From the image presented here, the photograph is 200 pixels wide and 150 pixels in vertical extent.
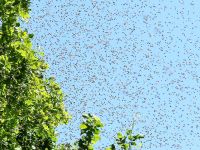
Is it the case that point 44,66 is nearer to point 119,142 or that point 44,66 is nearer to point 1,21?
point 1,21

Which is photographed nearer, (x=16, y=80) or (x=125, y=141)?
(x=125, y=141)

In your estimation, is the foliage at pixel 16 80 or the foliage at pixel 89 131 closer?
the foliage at pixel 89 131

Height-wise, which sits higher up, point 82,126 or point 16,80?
point 16,80

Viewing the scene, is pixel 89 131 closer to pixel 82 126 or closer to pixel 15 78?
pixel 82 126

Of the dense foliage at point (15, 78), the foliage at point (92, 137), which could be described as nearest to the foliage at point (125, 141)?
the foliage at point (92, 137)

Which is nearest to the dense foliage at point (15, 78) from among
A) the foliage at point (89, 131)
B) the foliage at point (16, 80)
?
the foliage at point (16, 80)

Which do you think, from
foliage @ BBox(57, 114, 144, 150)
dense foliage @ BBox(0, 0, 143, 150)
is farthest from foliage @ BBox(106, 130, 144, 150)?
Answer: dense foliage @ BBox(0, 0, 143, 150)

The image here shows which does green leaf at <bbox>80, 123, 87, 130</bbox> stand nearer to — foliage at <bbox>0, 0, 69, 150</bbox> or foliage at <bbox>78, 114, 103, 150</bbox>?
foliage at <bbox>78, 114, 103, 150</bbox>

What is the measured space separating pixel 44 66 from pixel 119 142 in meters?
23.1

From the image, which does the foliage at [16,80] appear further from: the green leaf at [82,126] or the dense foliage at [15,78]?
the green leaf at [82,126]

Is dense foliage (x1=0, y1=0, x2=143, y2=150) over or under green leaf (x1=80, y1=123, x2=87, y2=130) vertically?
over

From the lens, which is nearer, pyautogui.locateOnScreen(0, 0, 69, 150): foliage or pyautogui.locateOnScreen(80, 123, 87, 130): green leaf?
pyautogui.locateOnScreen(80, 123, 87, 130): green leaf

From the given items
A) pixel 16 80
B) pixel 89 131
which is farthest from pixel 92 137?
pixel 16 80

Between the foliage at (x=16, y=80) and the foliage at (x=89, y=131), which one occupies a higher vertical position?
the foliage at (x=16, y=80)
